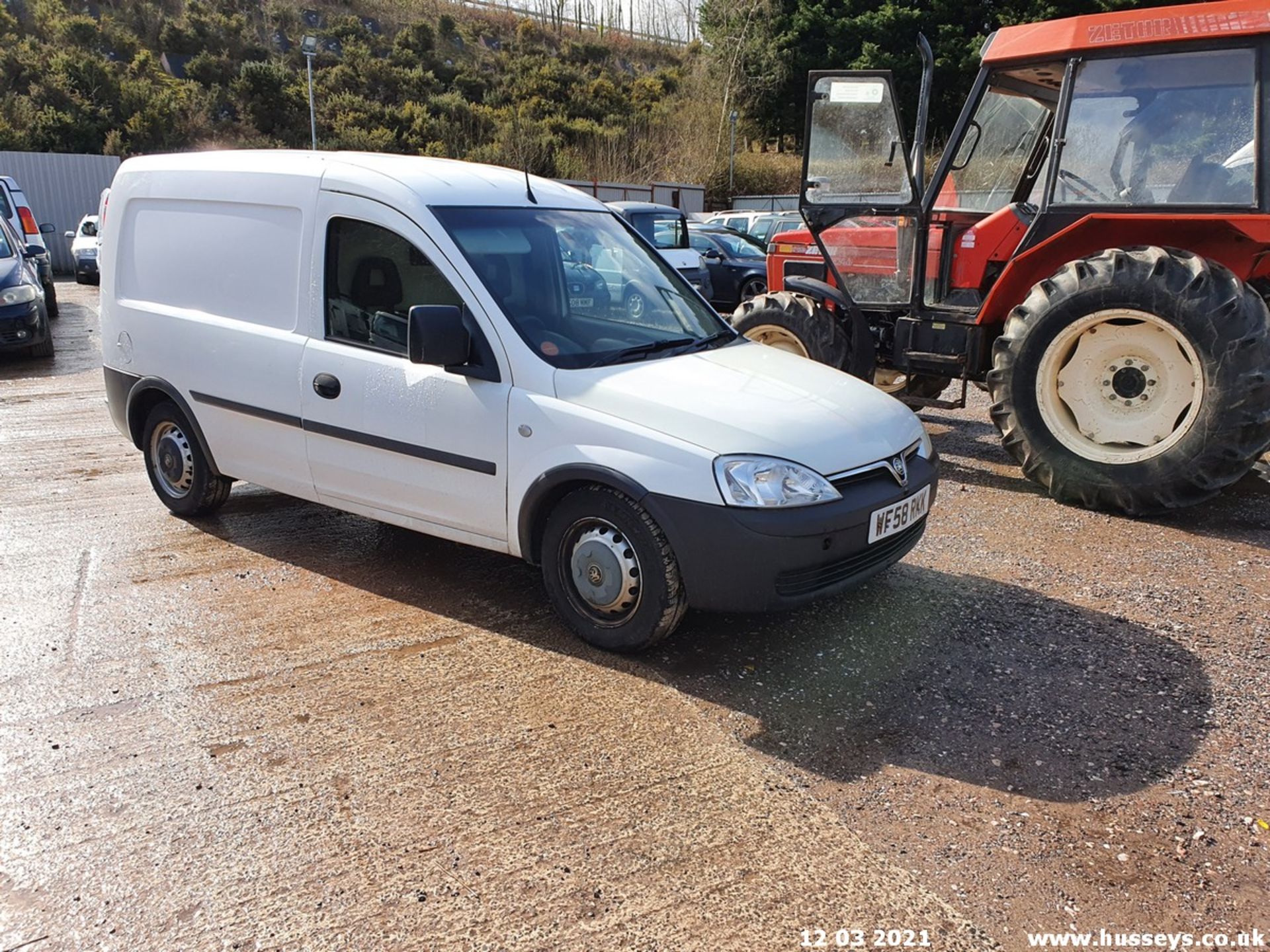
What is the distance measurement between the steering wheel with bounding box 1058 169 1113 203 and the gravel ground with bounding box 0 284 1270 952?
227 cm

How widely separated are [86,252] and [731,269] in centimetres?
1419

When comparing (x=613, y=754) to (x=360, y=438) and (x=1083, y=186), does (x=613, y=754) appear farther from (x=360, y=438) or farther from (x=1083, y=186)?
(x=1083, y=186)

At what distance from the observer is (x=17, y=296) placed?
432 inches

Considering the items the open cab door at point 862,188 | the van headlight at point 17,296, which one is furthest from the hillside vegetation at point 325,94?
the open cab door at point 862,188

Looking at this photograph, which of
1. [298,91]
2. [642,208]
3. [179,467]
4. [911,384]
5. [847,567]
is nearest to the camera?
[847,567]

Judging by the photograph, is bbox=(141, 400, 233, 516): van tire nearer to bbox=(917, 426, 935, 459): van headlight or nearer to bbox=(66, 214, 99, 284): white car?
bbox=(917, 426, 935, 459): van headlight

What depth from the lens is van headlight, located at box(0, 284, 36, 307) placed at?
1085cm

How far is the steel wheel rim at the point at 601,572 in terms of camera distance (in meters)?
3.76

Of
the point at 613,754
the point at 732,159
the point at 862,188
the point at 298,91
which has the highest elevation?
the point at 298,91

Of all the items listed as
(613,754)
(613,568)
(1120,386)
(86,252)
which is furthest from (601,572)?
(86,252)

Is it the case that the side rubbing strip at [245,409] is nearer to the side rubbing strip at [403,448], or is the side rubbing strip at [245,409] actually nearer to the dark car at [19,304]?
the side rubbing strip at [403,448]

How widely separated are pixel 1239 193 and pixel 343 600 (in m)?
5.47

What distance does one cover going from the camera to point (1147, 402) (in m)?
5.59

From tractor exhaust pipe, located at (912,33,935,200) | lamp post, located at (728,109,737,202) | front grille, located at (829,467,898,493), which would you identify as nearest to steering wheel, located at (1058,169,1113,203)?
tractor exhaust pipe, located at (912,33,935,200)
